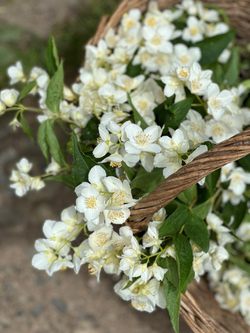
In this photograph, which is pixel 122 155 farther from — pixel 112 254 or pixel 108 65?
pixel 108 65

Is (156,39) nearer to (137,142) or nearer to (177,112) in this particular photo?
(177,112)

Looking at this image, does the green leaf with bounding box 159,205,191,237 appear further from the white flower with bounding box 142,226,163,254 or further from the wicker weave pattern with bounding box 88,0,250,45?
the wicker weave pattern with bounding box 88,0,250,45

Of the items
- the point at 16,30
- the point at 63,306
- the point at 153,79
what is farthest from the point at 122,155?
the point at 16,30

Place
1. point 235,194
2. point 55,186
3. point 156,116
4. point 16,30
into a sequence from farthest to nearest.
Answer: point 16,30
point 55,186
point 235,194
point 156,116

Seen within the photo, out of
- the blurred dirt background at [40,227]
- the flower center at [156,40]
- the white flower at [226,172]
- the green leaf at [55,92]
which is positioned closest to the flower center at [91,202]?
the green leaf at [55,92]

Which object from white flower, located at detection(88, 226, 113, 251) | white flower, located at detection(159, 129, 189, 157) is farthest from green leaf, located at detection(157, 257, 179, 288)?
white flower, located at detection(159, 129, 189, 157)
